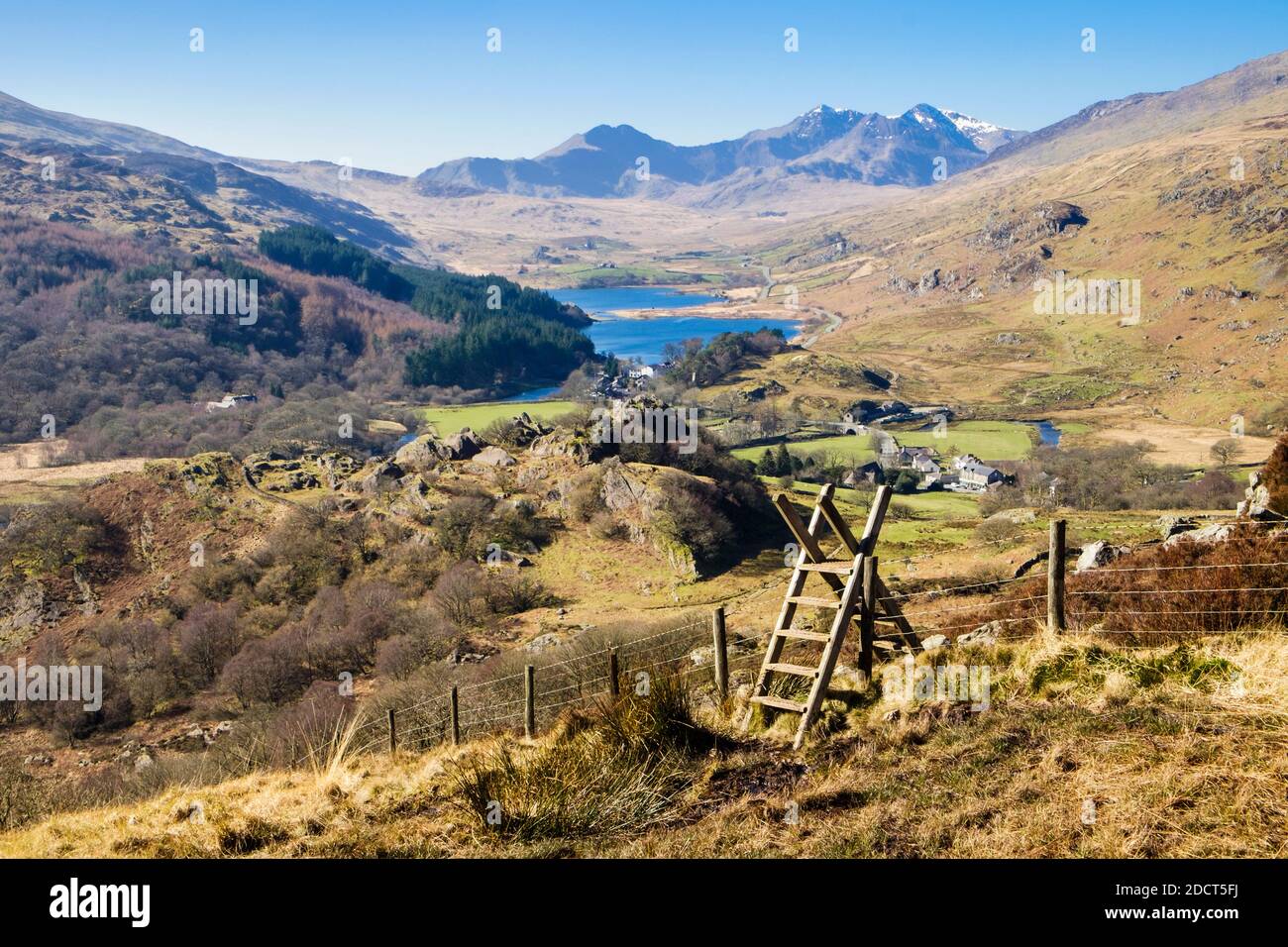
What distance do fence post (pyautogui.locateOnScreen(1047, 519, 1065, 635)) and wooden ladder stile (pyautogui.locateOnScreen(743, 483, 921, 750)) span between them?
172cm

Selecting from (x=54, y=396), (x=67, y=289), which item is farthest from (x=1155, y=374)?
(x=67, y=289)

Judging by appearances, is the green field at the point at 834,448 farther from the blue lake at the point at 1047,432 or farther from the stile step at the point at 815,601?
the stile step at the point at 815,601

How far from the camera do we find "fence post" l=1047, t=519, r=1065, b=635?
9.28m

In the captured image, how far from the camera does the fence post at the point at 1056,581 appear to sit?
9281mm

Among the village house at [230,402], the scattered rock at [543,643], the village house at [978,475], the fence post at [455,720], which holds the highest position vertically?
the village house at [230,402]

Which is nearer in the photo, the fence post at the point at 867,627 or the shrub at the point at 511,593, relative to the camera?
the fence post at the point at 867,627

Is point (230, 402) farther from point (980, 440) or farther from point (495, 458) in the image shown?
point (980, 440)

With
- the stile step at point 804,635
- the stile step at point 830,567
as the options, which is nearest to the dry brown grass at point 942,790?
the stile step at point 804,635

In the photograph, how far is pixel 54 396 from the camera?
113562 millimetres

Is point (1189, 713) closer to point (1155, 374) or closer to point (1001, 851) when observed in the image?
point (1001, 851)

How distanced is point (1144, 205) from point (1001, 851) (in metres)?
240

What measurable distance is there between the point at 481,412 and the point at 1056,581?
111m

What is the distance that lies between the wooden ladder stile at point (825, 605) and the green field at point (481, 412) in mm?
92054

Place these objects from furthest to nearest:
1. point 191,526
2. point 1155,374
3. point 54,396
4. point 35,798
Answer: point 1155,374 → point 54,396 → point 191,526 → point 35,798
